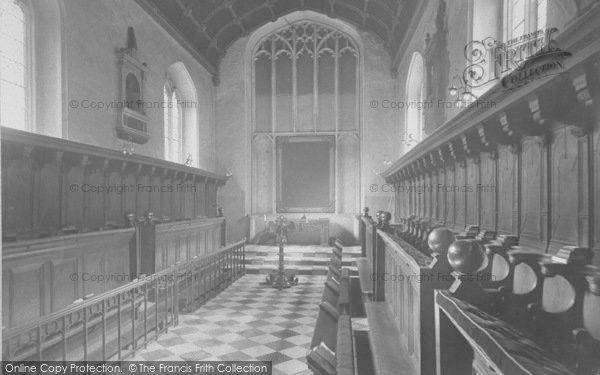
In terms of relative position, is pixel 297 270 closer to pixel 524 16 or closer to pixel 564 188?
pixel 524 16

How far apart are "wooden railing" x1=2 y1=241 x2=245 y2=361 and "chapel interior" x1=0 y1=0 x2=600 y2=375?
0.11ft

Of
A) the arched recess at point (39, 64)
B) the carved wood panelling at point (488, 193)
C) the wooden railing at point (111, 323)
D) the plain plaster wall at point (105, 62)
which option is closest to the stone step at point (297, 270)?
the wooden railing at point (111, 323)

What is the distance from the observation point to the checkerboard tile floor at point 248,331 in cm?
416

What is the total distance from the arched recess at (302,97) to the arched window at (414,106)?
174 centimetres

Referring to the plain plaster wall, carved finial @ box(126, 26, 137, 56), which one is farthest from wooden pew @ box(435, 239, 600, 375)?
carved finial @ box(126, 26, 137, 56)

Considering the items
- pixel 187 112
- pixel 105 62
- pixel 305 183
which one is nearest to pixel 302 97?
pixel 305 183

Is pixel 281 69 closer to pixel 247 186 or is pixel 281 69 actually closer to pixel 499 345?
pixel 247 186

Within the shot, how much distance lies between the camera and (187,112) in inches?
442

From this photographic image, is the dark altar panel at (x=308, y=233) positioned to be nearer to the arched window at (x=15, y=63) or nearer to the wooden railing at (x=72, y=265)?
the wooden railing at (x=72, y=265)

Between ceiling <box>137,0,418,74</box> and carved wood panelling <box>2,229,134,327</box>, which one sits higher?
ceiling <box>137,0,418,74</box>

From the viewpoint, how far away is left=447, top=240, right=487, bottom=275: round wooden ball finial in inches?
62.6

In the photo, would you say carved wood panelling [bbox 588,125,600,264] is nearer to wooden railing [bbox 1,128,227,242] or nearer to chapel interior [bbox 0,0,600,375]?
chapel interior [bbox 0,0,600,375]

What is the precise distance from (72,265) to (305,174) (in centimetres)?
811

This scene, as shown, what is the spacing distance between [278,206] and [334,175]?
186cm
